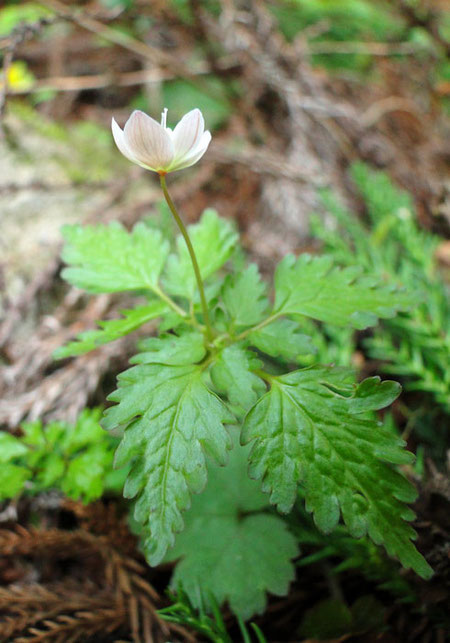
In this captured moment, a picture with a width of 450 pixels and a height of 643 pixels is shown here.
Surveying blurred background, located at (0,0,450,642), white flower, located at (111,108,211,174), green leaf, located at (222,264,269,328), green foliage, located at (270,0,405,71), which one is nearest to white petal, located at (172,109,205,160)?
white flower, located at (111,108,211,174)

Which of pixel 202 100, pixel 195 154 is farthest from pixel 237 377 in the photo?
pixel 202 100

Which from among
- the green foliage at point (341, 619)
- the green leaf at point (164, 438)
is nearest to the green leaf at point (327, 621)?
the green foliage at point (341, 619)

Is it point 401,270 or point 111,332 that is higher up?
point 111,332

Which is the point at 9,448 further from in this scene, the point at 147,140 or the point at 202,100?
the point at 202,100

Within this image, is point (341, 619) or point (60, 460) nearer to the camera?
point (341, 619)

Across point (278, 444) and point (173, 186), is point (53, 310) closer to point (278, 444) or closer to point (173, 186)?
point (173, 186)

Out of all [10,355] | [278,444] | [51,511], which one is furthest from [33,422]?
[278,444]
